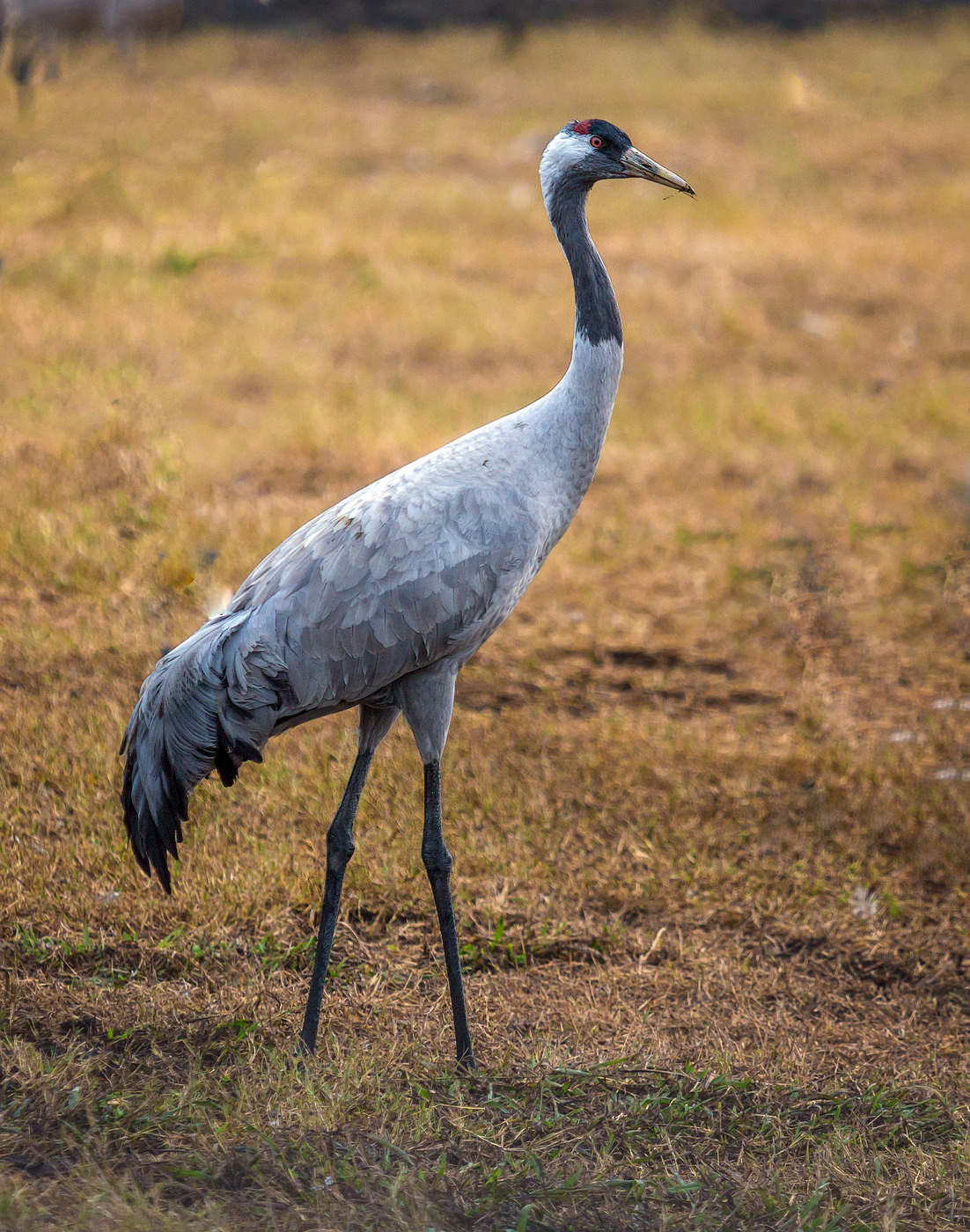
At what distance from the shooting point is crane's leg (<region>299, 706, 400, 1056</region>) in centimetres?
304

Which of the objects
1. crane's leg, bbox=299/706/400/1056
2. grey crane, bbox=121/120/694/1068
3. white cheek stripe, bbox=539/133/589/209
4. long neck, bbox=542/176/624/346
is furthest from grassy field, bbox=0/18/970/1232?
white cheek stripe, bbox=539/133/589/209

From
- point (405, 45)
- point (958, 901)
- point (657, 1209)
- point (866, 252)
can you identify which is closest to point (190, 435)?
point (958, 901)

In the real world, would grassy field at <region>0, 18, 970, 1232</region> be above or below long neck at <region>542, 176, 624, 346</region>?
below

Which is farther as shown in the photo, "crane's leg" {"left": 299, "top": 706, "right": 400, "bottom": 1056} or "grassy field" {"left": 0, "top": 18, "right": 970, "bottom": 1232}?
"crane's leg" {"left": 299, "top": 706, "right": 400, "bottom": 1056}

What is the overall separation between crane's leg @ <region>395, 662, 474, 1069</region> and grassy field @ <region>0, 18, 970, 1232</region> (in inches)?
6.2

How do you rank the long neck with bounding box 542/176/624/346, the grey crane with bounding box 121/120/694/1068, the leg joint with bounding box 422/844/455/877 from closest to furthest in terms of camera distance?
the grey crane with bounding box 121/120/694/1068 → the leg joint with bounding box 422/844/455/877 → the long neck with bounding box 542/176/624/346

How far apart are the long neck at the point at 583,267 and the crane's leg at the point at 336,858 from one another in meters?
1.10

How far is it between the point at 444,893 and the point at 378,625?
0.69 m

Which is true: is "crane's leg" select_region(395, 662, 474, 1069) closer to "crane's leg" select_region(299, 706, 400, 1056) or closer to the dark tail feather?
"crane's leg" select_region(299, 706, 400, 1056)

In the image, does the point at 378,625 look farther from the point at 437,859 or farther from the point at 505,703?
the point at 505,703

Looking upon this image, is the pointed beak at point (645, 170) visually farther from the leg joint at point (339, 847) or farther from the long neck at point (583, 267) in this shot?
the leg joint at point (339, 847)

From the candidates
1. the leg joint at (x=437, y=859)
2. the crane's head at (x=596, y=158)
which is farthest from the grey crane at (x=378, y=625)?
the crane's head at (x=596, y=158)

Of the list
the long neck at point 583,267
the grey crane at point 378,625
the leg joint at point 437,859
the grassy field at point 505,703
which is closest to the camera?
the grassy field at point 505,703

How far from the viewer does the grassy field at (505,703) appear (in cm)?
274
